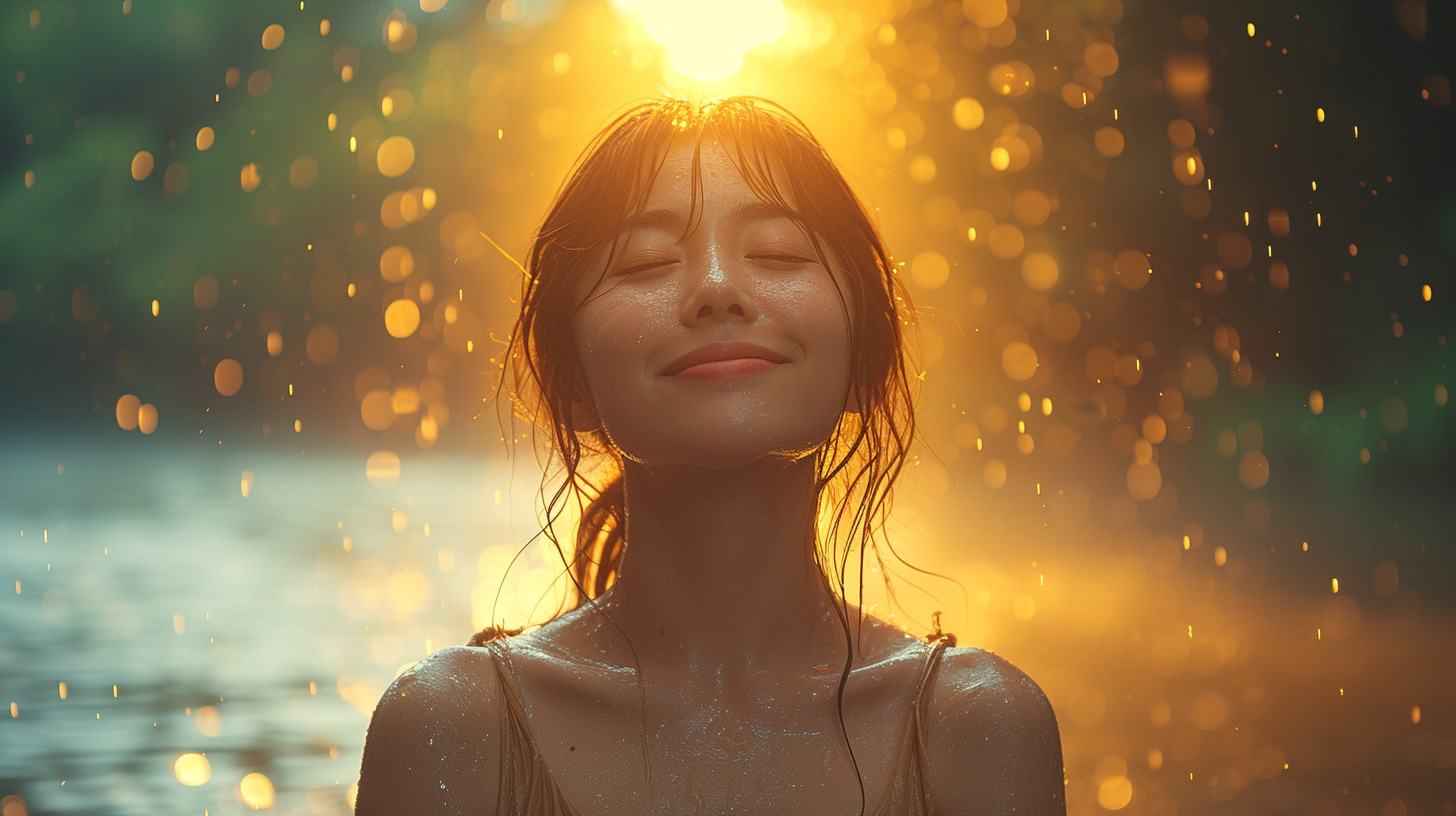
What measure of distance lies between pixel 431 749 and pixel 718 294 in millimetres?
421

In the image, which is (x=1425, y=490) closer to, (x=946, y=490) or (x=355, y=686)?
(x=946, y=490)

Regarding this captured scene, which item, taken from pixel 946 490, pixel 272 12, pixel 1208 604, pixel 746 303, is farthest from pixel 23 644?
pixel 272 12

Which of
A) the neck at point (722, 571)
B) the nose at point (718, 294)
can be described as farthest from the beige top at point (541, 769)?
the nose at point (718, 294)

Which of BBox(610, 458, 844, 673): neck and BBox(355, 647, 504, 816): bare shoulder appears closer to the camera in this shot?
BBox(355, 647, 504, 816): bare shoulder

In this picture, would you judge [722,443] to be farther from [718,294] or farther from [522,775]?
[522,775]

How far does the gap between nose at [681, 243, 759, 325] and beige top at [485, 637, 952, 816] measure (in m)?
0.33

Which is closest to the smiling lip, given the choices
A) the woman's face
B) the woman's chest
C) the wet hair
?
the woman's face

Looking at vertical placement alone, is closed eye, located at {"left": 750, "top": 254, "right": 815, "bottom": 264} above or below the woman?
above

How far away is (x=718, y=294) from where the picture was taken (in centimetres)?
114

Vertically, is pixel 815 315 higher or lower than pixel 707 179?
lower

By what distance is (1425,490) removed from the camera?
24.6 ft

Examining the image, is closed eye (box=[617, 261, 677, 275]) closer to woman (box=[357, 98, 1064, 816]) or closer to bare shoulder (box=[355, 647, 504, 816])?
woman (box=[357, 98, 1064, 816])

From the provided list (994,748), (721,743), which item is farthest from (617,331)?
(994,748)

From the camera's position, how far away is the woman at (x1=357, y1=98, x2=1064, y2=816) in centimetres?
113
